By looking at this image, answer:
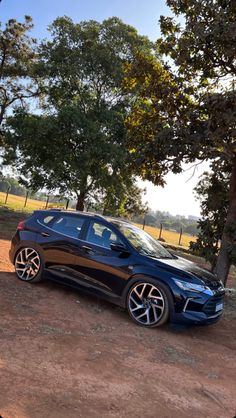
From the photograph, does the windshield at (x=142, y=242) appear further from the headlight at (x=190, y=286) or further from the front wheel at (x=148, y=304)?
the headlight at (x=190, y=286)

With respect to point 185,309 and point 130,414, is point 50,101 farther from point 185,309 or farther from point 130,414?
point 130,414

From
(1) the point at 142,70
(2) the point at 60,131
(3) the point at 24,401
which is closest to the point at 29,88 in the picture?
(2) the point at 60,131

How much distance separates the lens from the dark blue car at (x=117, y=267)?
6.12m

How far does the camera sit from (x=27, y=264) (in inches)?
293

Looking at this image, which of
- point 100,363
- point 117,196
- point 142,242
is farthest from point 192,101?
point 117,196

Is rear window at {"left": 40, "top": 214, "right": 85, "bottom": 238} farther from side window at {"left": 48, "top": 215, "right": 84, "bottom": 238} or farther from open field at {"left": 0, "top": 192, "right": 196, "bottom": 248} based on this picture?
open field at {"left": 0, "top": 192, "right": 196, "bottom": 248}

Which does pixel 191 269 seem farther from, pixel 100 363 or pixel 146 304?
pixel 100 363

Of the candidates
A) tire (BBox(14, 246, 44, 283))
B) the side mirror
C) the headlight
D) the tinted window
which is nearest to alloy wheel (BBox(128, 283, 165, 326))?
the headlight

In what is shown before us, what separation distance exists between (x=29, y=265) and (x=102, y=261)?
1.57m

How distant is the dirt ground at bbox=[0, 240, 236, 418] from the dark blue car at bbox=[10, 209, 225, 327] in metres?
0.32

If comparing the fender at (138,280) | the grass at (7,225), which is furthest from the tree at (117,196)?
the fender at (138,280)

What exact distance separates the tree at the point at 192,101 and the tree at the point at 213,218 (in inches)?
27.0

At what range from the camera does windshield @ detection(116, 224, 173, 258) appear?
6895 mm

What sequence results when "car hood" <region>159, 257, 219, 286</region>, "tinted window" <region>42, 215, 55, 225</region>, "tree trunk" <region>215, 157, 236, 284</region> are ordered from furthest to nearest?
1. "tree trunk" <region>215, 157, 236, 284</region>
2. "tinted window" <region>42, 215, 55, 225</region>
3. "car hood" <region>159, 257, 219, 286</region>
